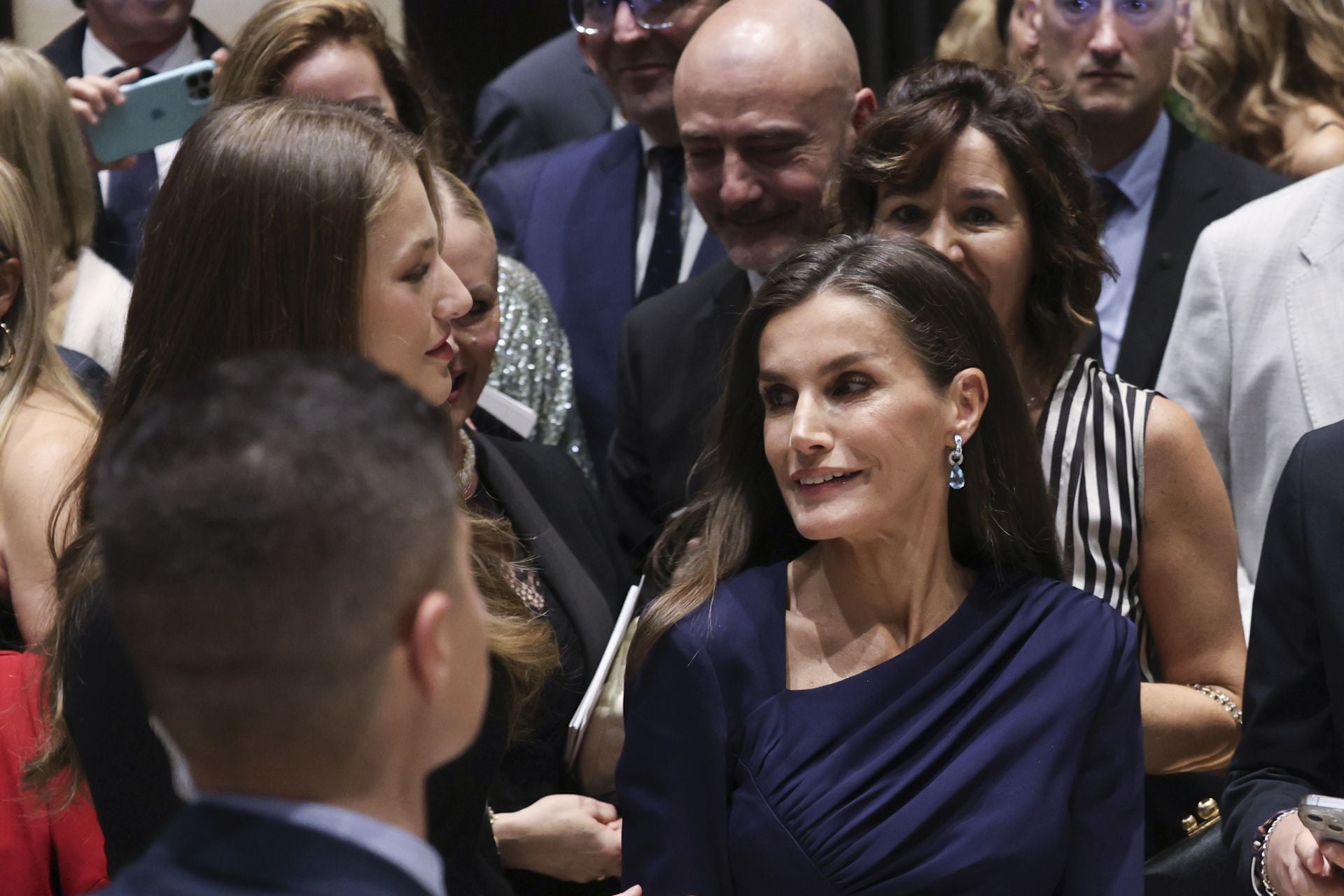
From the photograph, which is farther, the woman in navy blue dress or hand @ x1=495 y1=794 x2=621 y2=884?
hand @ x1=495 y1=794 x2=621 y2=884

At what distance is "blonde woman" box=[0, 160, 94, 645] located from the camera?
7.93 feet

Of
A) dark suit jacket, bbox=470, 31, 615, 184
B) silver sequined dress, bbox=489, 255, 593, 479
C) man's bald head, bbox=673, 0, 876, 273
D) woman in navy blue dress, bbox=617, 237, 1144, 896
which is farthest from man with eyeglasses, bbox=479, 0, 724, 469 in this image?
woman in navy blue dress, bbox=617, 237, 1144, 896

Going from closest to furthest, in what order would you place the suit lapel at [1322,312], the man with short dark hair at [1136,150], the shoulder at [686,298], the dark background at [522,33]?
the suit lapel at [1322,312], the shoulder at [686,298], the man with short dark hair at [1136,150], the dark background at [522,33]

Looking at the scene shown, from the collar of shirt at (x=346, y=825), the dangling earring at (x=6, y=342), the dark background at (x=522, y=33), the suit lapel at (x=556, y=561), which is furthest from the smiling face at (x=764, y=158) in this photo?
the collar of shirt at (x=346, y=825)

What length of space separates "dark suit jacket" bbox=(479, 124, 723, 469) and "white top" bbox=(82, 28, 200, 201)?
0.74 m

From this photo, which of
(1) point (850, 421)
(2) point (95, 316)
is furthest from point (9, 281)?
(1) point (850, 421)

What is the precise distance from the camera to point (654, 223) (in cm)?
368

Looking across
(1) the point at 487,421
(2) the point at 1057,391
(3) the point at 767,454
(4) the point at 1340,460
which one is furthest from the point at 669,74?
(4) the point at 1340,460

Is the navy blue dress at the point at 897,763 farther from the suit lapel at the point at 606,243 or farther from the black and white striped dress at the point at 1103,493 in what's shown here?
the suit lapel at the point at 606,243

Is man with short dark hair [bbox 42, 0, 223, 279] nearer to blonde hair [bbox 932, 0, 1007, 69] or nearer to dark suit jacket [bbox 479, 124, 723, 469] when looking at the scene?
dark suit jacket [bbox 479, 124, 723, 469]

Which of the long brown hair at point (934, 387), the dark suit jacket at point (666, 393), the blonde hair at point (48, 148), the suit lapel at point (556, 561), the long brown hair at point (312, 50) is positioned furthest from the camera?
the long brown hair at point (312, 50)

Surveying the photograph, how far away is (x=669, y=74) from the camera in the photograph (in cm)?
361

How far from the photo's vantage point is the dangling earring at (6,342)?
2557 millimetres

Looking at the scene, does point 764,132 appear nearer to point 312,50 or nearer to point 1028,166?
point 1028,166
